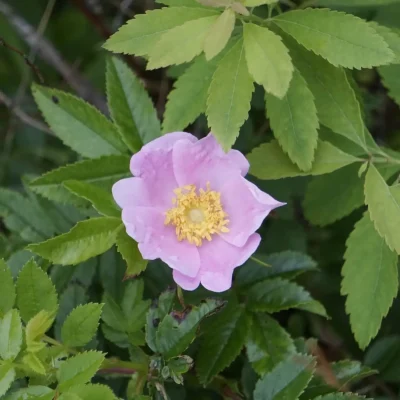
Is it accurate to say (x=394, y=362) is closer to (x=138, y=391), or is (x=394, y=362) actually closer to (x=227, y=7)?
(x=138, y=391)

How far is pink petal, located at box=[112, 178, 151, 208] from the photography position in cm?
112

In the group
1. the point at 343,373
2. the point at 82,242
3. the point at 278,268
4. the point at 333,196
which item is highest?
the point at 82,242

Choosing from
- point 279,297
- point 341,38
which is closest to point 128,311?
point 279,297

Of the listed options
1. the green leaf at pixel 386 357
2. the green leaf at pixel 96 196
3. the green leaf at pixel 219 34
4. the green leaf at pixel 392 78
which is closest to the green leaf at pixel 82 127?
the green leaf at pixel 96 196

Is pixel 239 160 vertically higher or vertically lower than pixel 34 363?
higher

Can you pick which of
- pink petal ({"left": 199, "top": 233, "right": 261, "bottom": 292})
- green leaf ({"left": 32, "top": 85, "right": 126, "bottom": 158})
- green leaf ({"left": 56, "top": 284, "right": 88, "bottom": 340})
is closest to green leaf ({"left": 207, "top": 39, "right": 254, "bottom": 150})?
pink petal ({"left": 199, "top": 233, "right": 261, "bottom": 292})

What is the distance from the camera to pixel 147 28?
3.63 feet

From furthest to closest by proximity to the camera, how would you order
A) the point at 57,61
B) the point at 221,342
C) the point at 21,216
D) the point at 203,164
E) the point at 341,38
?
the point at 57,61, the point at 21,216, the point at 221,342, the point at 203,164, the point at 341,38

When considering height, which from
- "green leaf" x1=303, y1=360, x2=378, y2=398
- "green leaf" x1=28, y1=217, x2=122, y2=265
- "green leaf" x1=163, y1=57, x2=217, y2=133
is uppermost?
"green leaf" x1=163, y1=57, x2=217, y2=133

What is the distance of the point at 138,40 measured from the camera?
43.3 inches

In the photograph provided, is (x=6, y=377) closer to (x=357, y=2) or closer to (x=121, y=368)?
(x=121, y=368)

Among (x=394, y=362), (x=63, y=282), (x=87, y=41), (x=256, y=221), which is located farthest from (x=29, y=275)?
(x=87, y=41)

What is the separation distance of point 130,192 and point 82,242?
131 mm

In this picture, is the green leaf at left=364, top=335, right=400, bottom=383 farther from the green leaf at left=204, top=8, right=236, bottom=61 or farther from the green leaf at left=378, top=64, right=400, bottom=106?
the green leaf at left=204, top=8, right=236, bottom=61
